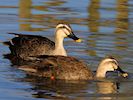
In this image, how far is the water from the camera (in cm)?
1378

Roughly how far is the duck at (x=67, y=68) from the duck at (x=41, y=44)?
1.26m

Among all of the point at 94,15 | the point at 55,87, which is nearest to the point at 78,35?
the point at 94,15

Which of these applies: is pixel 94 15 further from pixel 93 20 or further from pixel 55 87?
pixel 55 87

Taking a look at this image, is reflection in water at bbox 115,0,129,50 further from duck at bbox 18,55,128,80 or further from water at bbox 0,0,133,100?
duck at bbox 18,55,128,80

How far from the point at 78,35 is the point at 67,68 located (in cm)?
333

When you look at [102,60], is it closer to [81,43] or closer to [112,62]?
[112,62]

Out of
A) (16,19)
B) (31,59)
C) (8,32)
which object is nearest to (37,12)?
(16,19)

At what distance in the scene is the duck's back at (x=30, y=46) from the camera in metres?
16.8

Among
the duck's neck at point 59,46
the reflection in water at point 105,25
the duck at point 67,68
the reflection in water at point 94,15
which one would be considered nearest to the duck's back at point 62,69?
the duck at point 67,68

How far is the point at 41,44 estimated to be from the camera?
16828 millimetres

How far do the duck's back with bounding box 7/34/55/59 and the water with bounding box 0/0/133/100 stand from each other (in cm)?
31

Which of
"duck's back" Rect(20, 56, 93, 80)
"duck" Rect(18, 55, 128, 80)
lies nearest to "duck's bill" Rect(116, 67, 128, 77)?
"duck" Rect(18, 55, 128, 80)

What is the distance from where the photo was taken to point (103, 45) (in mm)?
17578

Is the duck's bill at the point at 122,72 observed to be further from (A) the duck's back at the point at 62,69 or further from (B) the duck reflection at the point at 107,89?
(A) the duck's back at the point at 62,69
